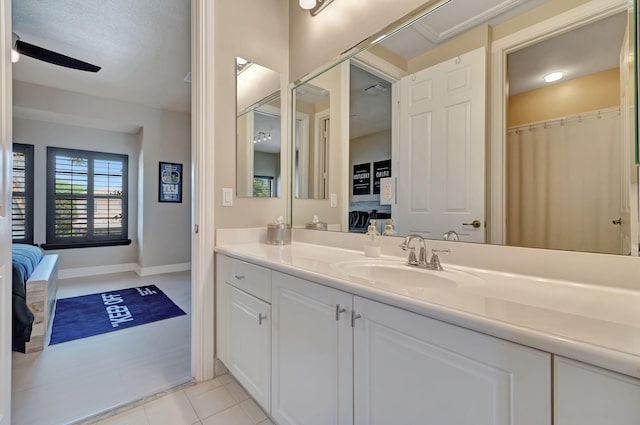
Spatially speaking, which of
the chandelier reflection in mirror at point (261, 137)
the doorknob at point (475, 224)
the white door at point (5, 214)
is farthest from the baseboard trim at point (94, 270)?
the doorknob at point (475, 224)

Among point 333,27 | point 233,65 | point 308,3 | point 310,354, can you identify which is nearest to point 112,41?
point 233,65

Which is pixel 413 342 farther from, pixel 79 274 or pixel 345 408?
pixel 79 274

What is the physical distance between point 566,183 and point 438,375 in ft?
2.54

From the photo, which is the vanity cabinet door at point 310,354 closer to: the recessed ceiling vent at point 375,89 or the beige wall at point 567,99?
the beige wall at point 567,99

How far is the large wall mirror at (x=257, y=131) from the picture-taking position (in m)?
1.94

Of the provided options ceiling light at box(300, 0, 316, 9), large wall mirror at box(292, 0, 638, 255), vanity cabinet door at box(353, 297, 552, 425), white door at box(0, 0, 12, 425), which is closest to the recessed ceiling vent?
large wall mirror at box(292, 0, 638, 255)

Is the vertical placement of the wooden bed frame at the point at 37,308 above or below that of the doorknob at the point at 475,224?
below

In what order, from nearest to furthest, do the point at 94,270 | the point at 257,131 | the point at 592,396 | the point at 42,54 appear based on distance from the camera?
the point at 592,396 → the point at 257,131 → the point at 42,54 → the point at 94,270

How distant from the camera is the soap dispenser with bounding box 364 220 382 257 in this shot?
147cm

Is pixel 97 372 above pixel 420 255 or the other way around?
the other way around

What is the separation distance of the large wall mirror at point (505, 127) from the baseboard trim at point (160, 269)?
407 cm

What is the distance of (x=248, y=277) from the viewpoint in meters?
1.45

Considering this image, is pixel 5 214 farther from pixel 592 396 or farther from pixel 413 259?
pixel 592 396

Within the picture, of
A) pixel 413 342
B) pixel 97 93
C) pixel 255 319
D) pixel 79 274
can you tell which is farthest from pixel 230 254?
pixel 79 274
